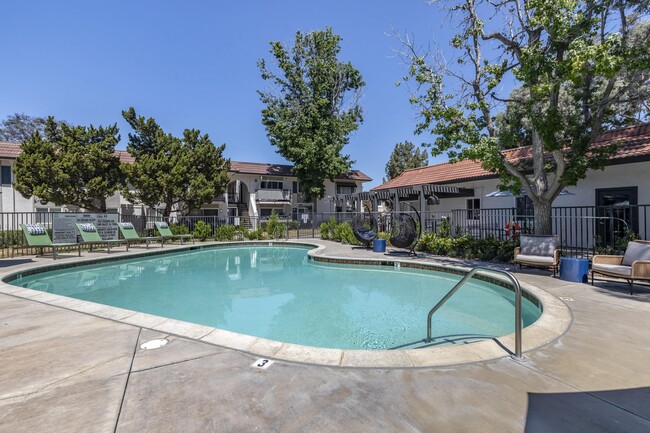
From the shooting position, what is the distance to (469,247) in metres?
10.5

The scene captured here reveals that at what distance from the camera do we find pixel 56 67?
13.5 meters

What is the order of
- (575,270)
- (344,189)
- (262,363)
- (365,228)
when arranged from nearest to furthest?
(262,363), (575,270), (365,228), (344,189)

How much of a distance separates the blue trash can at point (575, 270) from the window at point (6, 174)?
97.6 ft

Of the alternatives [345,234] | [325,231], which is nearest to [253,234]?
[325,231]

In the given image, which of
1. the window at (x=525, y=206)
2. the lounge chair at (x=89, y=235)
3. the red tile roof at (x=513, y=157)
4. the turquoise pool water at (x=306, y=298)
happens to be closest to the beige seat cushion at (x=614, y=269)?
the turquoise pool water at (x=306, y=298)

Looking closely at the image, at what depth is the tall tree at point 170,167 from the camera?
1811 centimetres

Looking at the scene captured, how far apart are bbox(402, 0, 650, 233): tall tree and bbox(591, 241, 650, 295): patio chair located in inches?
106

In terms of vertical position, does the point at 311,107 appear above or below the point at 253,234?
above

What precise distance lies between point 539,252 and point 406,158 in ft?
121

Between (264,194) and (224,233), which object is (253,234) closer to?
(224,233)

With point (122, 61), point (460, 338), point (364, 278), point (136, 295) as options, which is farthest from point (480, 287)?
point (122, 61)

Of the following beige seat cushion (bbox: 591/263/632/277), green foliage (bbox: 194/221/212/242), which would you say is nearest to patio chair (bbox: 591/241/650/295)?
beige seat cushion (bbox: 591/263/632/277)

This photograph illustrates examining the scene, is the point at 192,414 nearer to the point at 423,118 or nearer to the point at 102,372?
the point at 102,372

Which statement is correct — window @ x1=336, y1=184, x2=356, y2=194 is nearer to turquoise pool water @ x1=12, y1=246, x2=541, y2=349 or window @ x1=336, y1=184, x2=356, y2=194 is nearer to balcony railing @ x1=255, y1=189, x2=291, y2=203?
balcony railing @ x1=255, y1=189, x2=291, y2=203
